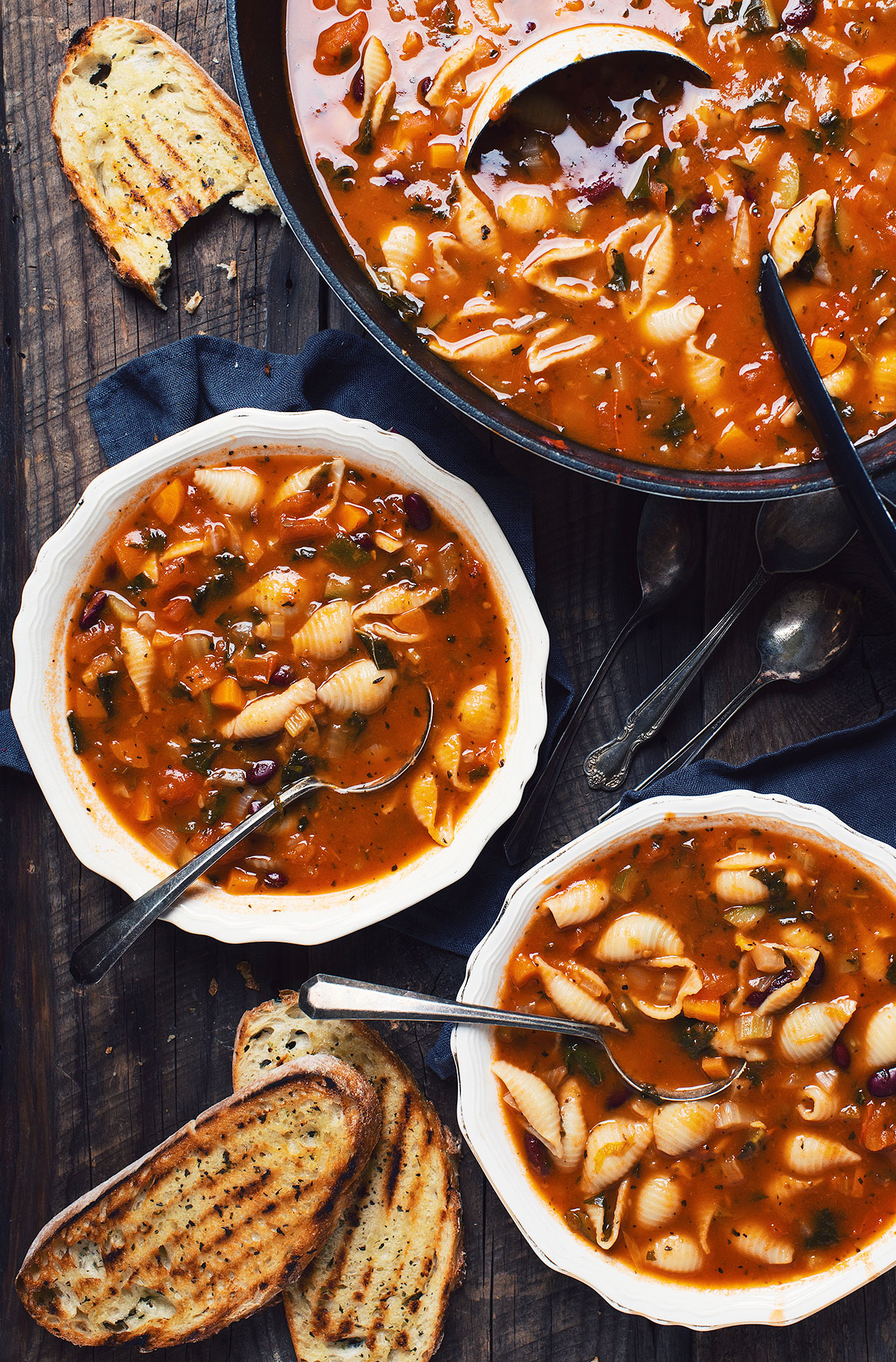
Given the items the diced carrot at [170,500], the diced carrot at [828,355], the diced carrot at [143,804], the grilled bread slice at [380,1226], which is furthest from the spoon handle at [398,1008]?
the diced carrot at [828,355]

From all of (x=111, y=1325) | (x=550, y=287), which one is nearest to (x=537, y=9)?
(x=550, y=287)

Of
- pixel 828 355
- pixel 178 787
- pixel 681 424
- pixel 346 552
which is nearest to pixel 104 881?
pixel 178 787

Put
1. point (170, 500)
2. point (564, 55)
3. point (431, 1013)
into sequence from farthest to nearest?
point (170, 500), point (431, 1013), point (564, 55)

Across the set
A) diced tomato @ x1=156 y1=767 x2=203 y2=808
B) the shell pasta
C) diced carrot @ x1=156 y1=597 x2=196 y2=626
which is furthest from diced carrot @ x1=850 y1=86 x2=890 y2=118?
diced tomato @ x1=156 y1=767 x2=203 y2=808

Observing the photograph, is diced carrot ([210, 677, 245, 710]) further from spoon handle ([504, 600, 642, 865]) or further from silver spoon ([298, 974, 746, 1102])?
spoon handle ([504, 600, 642, 865])

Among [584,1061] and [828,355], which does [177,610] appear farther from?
[828,355]

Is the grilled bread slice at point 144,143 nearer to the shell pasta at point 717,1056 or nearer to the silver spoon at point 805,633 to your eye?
the silver spoon at point 805,633
